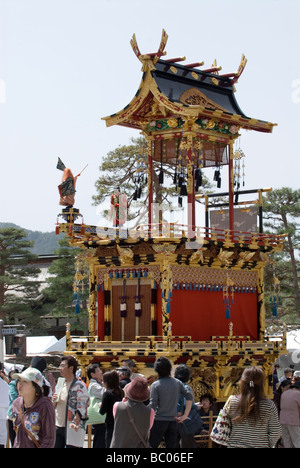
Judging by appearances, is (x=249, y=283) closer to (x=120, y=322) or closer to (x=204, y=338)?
(x=204, y=338)

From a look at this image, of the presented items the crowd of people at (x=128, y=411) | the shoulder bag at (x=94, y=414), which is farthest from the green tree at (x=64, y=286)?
the shoulder bag at (x=94, y=414)

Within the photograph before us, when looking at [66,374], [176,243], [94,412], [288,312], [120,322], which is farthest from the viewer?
[288,312]

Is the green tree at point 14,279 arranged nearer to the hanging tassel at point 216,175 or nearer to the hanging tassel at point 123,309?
the hanging tassel at point 123,309

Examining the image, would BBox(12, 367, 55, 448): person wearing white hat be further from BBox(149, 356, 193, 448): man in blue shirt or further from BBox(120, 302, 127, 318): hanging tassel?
BBox(120, 302, 127, 318): hanging tassel

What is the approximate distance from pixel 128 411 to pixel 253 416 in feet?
5.25

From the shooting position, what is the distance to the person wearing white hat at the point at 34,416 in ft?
30.8

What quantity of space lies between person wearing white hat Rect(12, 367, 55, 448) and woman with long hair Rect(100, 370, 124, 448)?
6.17 feet

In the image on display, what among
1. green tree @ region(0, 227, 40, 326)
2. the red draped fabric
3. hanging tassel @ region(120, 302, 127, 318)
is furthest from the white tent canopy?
hanging tassel @ region(120, 302, 127, 318)

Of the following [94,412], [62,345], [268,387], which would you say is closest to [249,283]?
[268,387]

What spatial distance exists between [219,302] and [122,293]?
333 cm

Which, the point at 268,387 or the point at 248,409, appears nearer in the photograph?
the point at 248,409

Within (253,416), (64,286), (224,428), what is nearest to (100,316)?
(64,286)

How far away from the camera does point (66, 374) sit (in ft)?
37.2

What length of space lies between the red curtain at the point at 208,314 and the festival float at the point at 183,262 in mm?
35
